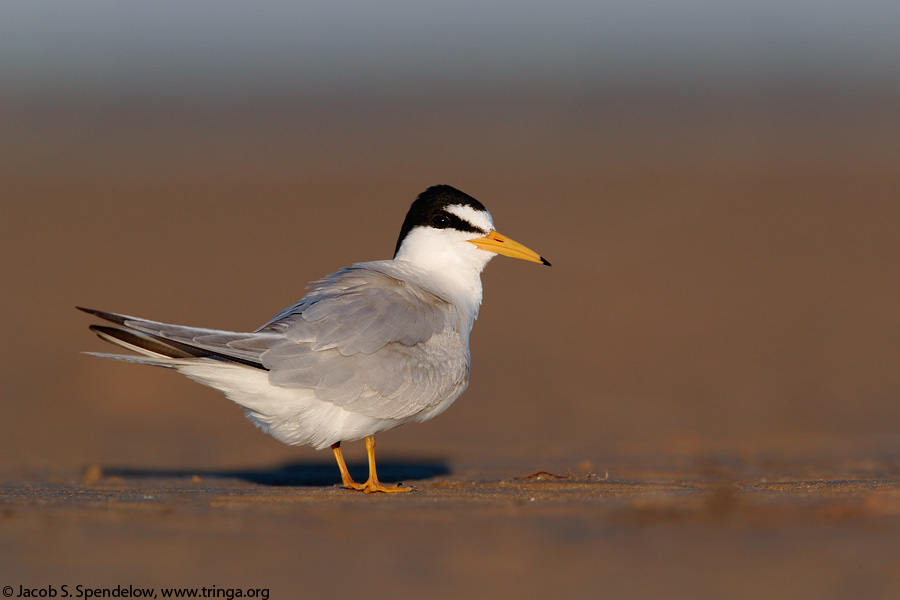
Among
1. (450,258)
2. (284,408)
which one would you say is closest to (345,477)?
(284,408)

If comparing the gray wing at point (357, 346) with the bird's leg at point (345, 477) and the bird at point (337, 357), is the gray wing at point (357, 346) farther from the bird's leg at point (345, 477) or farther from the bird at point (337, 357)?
the bird's leg at point (345, 477)

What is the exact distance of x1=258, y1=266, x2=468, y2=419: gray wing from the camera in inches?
246

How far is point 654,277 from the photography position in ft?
55.5

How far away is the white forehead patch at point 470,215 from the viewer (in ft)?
24.7

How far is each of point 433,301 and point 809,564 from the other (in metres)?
3.25

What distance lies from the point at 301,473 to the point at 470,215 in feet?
8.31

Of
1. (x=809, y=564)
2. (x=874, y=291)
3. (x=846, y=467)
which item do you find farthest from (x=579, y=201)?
(x=809, y=564)

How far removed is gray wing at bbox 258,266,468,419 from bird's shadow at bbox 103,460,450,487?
61.4 inches

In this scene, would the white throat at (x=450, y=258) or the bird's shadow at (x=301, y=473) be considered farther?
the bird's shadow at (x=301, y=473)

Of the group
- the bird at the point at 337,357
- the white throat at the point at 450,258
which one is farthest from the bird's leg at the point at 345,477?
the white throat at the point at 450,258

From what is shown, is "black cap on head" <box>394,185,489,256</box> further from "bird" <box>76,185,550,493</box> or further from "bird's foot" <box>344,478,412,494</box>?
"bird's foot" <box>344,478,412,494</box>

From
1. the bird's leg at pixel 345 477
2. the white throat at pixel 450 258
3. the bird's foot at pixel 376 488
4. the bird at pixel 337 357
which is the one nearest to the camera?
the bird at pixel 337 357

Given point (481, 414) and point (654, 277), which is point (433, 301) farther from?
point (654, 277)

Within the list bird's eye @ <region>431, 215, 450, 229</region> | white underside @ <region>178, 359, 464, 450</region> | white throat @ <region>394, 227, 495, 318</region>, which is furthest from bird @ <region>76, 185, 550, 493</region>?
bird's eye @ <region>431, 215, 450, 229</region>
